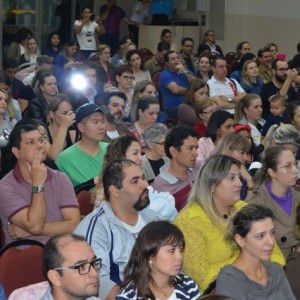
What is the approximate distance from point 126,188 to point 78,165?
5.84 feet

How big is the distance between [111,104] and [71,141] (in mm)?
853

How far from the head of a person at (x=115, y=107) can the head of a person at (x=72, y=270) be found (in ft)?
13.7

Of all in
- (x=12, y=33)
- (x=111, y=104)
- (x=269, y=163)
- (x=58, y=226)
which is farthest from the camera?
(x=12, y=33)

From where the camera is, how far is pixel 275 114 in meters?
9.38

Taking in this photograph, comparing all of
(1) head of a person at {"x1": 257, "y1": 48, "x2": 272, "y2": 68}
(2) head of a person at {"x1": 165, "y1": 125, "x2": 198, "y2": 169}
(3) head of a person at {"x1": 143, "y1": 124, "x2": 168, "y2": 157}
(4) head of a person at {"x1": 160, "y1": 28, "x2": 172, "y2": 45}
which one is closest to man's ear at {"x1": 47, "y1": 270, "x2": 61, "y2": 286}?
(2) head of a person at {"x1": 165, "y1": 125, "x2": 198, "y2": 169}

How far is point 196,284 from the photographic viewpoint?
4539mm

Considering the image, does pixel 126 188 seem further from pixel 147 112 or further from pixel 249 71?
pixel 249 71

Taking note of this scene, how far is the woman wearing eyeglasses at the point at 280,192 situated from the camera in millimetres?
5816

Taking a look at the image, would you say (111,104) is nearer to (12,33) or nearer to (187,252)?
(187,252)

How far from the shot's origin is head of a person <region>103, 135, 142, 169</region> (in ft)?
19.3

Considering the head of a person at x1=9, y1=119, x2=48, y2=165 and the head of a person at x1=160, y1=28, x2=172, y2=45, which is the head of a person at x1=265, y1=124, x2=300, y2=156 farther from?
the head of a person at x1=160, y1=28, x2=172, y2=45

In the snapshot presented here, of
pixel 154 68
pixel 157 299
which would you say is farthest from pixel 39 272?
pixel 154 68

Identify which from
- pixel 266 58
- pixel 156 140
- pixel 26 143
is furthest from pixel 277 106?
pixel 26 143

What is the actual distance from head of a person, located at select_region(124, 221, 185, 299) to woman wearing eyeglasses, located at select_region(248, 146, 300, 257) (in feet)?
5.41
